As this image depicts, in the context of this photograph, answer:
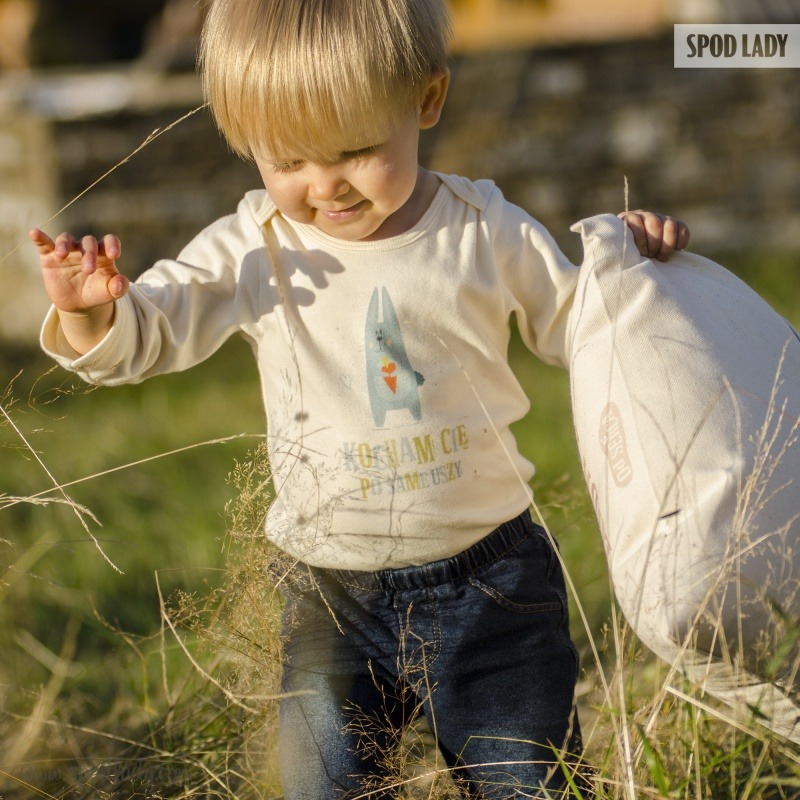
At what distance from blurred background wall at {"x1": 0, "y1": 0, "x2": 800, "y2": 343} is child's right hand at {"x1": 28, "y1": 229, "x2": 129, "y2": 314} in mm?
3765

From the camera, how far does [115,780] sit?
1.98 metres

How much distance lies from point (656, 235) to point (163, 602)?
1019 mm

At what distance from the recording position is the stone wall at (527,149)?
5375 millimetres

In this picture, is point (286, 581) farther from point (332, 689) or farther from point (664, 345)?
point (664, 345)

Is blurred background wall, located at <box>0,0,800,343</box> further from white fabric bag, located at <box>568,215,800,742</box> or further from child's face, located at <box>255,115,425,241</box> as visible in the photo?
white fabric bag, located at <box>568,215,800,742</box>

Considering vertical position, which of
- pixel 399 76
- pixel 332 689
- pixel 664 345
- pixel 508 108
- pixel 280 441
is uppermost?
pixel 508 108

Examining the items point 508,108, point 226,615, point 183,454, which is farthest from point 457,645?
point 508,108

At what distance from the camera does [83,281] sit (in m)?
1.69

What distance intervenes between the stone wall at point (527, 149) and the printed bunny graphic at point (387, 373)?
153 inches

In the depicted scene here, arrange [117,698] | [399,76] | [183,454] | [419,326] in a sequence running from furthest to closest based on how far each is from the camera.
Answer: [183,454]
[117,698]
[419,326]
[399,76]

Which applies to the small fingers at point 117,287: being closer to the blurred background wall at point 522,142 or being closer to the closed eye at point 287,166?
the closed eye at point 287,166

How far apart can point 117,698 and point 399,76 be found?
5.28 feet

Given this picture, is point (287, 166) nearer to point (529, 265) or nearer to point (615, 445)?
point (529, 265)

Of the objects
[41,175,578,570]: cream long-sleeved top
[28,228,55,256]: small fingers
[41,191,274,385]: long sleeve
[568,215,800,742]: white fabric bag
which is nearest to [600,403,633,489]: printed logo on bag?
[568,215,800,742]: white fabric bag
